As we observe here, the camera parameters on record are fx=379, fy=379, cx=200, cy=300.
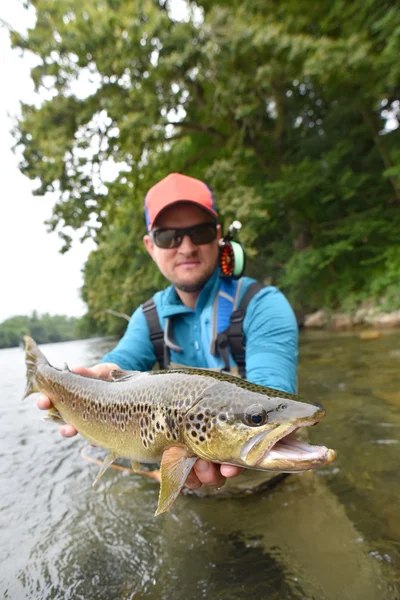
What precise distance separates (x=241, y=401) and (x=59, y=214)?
41.6 ft

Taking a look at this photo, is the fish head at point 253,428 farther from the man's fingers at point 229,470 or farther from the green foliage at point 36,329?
the green foliage at point 36,329

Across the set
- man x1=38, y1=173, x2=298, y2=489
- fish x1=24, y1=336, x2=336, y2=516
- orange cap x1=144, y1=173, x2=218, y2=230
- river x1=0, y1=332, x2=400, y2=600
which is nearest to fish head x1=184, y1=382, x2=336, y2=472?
fish x1=24, y1=336, x2=336, y2=516

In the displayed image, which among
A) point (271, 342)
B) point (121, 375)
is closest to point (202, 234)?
point (271, 342)

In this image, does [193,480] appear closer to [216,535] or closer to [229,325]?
[229,325]

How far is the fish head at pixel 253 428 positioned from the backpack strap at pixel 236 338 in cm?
121

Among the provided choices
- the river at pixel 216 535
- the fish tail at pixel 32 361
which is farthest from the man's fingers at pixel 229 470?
the fish tail at pixel 32 361

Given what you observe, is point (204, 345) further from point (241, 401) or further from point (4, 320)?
point (4, 320)

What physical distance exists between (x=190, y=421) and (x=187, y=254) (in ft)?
5.31

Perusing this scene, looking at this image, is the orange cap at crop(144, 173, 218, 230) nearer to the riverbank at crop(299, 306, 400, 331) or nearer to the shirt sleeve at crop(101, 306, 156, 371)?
the shirt sleeve at crop(101, 306, 156, 371)

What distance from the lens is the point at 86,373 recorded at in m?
2.56

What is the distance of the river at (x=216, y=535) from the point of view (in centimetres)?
244

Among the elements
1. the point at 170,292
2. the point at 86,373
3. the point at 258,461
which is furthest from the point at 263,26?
the point at 258,461

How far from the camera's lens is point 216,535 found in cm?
297

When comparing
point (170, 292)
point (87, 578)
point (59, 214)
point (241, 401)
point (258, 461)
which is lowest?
point (87, 578)
